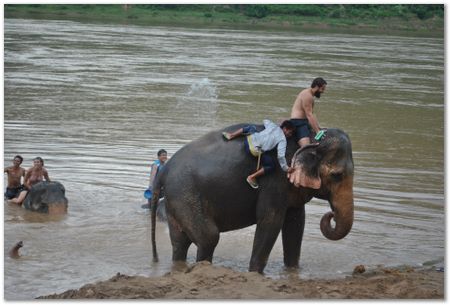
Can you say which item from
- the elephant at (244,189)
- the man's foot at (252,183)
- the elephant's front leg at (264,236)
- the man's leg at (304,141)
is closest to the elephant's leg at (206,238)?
the elephant at (244,189)

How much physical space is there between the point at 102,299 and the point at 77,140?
943 cm

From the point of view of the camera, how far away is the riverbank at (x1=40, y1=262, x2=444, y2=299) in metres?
7.50

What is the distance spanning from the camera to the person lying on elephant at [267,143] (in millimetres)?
8773

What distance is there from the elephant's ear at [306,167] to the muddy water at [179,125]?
133 cm

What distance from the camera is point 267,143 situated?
28.9 ft

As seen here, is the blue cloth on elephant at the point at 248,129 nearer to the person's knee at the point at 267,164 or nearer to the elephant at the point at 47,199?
the person's knee at the point at 267,164

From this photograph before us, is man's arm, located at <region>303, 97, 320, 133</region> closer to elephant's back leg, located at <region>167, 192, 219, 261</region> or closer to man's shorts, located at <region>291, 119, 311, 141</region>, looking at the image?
man's shorts, located at <region>291, 119, 311, 141</region>

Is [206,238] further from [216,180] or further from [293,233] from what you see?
[293,233]

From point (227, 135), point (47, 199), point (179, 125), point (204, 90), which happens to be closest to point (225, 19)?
point (204, 90)

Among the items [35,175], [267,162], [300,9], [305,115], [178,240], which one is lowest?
[35,175]

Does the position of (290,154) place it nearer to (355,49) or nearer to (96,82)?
(96,82)

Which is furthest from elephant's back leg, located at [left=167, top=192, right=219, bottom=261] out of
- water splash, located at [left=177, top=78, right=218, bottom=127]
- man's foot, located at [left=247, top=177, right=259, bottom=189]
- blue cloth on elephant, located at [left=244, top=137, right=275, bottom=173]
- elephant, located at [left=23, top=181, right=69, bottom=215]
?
water splash, located at [left=177, top=78, right=218, bottom=127]

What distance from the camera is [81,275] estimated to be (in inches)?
374

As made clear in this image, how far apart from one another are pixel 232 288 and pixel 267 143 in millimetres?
1712
